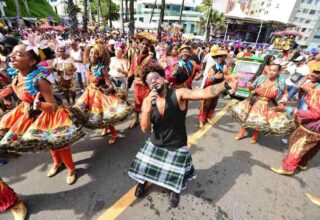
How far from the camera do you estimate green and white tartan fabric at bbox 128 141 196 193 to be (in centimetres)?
250

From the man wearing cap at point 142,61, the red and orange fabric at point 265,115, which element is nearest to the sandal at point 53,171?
the man wearing cap at point 142,61

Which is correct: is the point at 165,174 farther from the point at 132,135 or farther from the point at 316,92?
the point at 316,92

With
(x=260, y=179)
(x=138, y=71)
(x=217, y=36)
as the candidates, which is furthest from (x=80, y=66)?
(x=217, y=36)

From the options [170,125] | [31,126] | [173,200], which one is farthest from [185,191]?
[31,126]

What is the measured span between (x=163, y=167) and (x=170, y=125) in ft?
2.01

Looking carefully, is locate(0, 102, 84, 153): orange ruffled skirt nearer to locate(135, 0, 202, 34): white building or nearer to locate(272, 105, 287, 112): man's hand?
locate(272, 105, 287, 112): man's hand

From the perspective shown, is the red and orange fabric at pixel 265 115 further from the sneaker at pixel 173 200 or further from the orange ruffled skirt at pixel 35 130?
the orange ruffled skirt at pixel 35 130

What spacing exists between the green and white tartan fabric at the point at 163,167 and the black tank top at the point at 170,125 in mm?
102

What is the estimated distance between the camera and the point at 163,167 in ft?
8.29

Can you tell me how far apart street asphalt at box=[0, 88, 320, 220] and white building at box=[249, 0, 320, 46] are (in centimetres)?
5980

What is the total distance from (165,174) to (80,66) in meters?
5.92

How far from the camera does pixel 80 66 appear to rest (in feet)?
22.7

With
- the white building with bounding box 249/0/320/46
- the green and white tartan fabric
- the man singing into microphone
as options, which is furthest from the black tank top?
the white building with bounding box 249/0/320/46

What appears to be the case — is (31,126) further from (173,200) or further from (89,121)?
(173,200)
